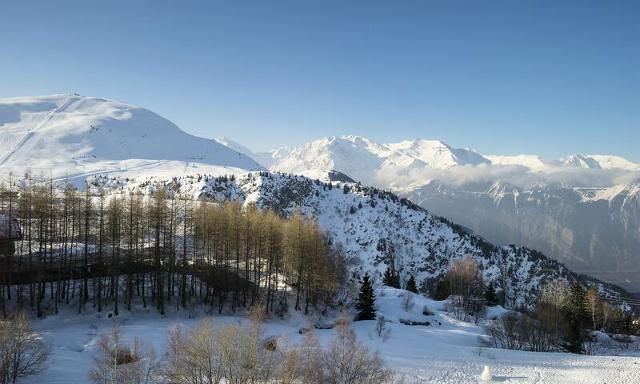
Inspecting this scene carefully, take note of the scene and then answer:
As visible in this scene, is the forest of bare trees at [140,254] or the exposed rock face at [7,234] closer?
the exposed rock face at [7,234]

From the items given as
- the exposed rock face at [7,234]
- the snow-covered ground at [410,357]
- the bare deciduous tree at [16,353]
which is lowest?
the snow-covered ground at [410,357]

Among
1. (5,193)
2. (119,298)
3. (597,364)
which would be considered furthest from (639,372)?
(5,193)

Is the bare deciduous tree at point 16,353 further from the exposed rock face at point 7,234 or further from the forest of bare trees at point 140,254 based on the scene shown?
the exposed rock face at point 7,234

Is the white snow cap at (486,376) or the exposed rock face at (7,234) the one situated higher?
the exposed rock face at (7,234)

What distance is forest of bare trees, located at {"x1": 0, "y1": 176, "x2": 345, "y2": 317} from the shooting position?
5384 cm

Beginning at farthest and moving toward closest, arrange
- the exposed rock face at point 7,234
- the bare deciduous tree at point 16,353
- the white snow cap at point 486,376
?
the exposed rock face at point 7,234 < the white snow cap at point 486,376 < the bare deciduous tree at point 16,353

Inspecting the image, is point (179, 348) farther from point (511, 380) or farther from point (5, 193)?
point (5, 193)

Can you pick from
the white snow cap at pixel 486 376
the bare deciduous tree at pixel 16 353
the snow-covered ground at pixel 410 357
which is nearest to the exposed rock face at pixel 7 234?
the snow-covered ground at pixel 410 357

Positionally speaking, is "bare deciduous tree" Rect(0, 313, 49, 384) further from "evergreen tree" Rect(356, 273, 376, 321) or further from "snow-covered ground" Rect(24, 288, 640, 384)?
"evergreen tree" Rect(356, 273, 376, 321)

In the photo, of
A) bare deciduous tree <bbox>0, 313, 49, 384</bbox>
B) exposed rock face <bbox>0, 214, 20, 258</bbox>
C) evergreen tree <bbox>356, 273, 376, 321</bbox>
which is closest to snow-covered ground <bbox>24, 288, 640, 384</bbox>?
bare deciduous tree <bbox>0, 313, 49, 384</bbox>

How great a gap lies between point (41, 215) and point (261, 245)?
102 ft

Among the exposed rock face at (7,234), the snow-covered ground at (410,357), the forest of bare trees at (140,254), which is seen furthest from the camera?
the forest of bare trees at (140,254)

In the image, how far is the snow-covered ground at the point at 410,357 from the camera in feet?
134

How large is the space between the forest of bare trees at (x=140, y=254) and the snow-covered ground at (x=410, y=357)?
12.1ft
